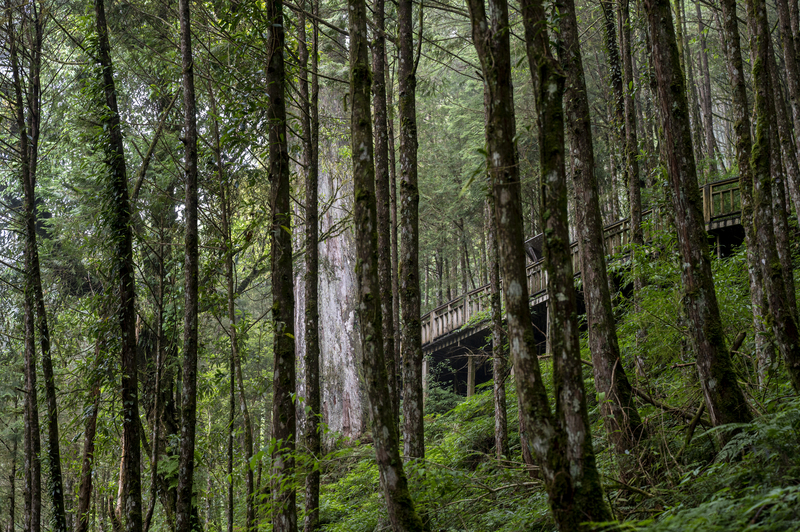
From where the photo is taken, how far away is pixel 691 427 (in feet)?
14.4

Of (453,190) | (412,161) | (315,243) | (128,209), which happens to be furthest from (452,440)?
(453,190)

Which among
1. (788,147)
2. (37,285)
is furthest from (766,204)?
(37,285)

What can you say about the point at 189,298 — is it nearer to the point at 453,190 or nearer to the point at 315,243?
the point at 315,243

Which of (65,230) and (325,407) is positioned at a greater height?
(65,230)

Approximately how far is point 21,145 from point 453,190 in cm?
1811

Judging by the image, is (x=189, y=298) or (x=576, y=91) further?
(x=189, y=298)

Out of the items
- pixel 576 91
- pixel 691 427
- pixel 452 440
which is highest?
pixel 576 91

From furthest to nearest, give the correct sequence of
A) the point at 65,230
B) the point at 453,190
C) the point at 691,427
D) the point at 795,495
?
the point at 453,190
the point at 65,230
the point at 691,427
the point at 795,495

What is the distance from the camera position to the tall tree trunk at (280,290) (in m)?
4.76

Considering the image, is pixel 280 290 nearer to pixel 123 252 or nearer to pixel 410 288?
pixel 410 288

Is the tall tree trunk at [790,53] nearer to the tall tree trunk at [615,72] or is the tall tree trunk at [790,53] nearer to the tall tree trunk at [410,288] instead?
the tall tree trunk at [615,72]

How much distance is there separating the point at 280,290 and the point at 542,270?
1257cm

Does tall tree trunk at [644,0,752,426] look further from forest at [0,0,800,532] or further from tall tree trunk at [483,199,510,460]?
tall tree trunk at [483,199,510,460]

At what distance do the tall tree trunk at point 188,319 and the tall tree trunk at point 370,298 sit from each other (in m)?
2.74
